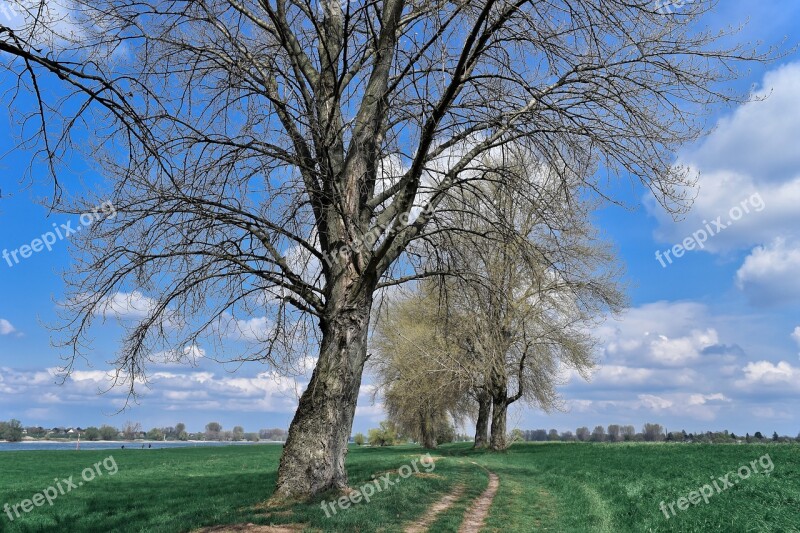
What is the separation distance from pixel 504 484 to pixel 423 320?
690 inches

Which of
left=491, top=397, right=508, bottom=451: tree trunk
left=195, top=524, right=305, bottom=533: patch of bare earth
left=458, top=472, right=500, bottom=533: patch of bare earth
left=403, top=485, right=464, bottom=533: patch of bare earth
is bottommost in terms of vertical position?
A: left=458, top=472, right=500, bottom=533: patch of bare earth

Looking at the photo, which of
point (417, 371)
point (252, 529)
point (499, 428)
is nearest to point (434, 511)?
point (252, 529)

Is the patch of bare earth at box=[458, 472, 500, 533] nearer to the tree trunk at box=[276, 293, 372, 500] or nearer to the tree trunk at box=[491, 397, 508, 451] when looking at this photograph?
the tree trunk at box=[276, 293, 372, 500]

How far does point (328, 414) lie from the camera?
32.2 feet

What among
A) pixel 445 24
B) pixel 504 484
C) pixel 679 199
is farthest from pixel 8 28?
pixel 504 484

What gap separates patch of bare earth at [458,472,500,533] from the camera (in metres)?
9.01

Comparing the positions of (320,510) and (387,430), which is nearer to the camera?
(320,510)

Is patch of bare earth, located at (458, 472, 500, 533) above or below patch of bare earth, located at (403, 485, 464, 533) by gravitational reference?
below

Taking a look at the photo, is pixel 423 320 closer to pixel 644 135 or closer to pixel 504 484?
pixel 504 484

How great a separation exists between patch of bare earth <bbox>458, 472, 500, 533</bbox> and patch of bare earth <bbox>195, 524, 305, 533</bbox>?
109 inches

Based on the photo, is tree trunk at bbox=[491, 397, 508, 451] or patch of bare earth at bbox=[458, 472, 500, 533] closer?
patch of bare earth at bbox=[458, 472, 500, 533]

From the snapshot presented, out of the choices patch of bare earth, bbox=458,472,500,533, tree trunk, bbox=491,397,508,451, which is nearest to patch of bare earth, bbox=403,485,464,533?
patch of bare earth, bbox=458,472,500,533

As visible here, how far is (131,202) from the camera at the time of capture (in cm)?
946

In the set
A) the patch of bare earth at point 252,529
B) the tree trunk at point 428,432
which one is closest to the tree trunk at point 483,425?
the tree trunk at point 428,432
